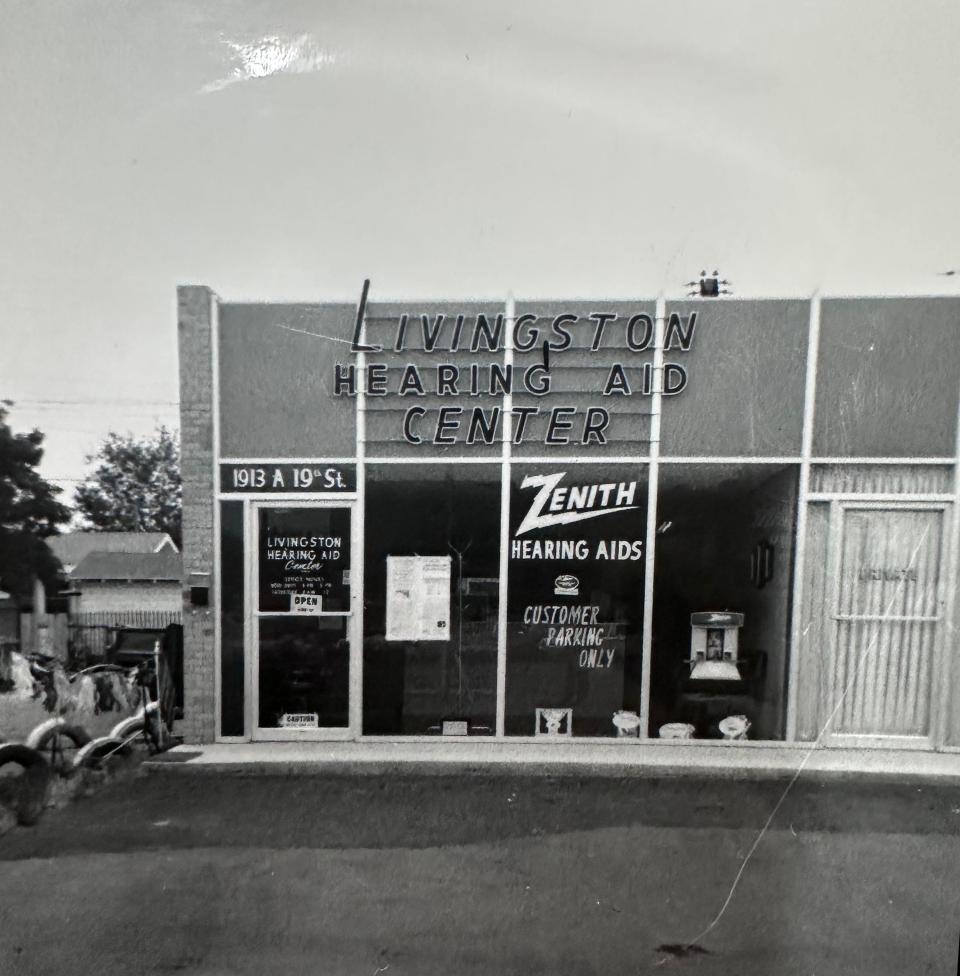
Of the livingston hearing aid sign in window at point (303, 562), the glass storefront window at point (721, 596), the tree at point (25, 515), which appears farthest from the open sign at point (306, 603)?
the glass storefront window at point (721, 596)

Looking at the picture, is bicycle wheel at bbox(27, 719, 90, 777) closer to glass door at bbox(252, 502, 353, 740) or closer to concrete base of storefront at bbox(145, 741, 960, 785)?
concrete base of storefront at bbox(145, 741, 960, 785)

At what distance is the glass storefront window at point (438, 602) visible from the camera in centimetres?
344

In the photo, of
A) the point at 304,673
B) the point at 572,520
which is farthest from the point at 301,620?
the point at 572,520

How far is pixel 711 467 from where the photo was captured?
3189 millimetres

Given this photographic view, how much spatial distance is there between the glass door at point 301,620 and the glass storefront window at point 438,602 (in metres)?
0.32

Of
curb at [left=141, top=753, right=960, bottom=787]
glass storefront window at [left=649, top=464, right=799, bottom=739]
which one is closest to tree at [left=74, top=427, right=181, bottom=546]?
curb at [left=141, top=753, right=960, bottom=787]

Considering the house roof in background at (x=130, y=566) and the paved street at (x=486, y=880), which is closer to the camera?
the paved street at (x=486, y=880)

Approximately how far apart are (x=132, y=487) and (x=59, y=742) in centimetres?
141

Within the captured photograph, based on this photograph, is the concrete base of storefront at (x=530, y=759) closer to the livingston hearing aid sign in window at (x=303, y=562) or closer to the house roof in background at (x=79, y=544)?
the livingston hearing aid sign in window at (x=303, y=562)

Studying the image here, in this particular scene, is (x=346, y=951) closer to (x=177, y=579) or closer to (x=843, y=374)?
(x=177, y=579)

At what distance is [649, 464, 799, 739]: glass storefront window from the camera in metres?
3.18

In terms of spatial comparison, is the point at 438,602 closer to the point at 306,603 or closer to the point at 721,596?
the point at 306,603

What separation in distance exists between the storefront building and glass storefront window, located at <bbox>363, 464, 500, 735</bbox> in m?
0.01

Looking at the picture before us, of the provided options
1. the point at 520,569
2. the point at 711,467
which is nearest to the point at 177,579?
the point at 520,569
